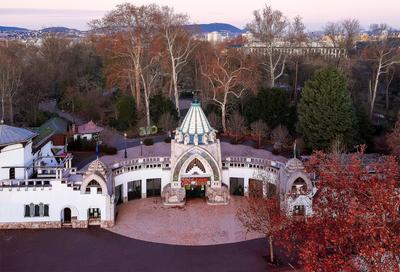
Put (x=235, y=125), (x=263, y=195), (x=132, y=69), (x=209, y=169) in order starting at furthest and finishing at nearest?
(x=132, y=69)
(x=235, y=125)
(x=209, y=169)
(x=263, y=195)

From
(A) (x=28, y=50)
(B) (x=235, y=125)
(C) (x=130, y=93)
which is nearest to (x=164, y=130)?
(B) (x=235, y=125)

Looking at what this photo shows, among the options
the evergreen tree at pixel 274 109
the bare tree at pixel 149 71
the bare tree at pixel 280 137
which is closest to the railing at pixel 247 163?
the bare tree at pixel 280 137

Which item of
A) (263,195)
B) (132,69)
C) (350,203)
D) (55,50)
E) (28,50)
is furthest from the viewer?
(28,50)

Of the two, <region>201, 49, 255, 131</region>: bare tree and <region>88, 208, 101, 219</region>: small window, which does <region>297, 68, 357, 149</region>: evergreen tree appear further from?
<region>88, 208, 101, 219</region>: small window

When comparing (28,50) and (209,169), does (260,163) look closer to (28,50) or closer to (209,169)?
(209,169)

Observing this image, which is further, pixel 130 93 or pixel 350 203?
pixel 130 93

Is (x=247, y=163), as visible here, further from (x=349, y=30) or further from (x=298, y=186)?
(x=349, y=30)

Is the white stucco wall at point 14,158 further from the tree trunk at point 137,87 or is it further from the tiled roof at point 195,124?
the tree trunk at point 137,87
